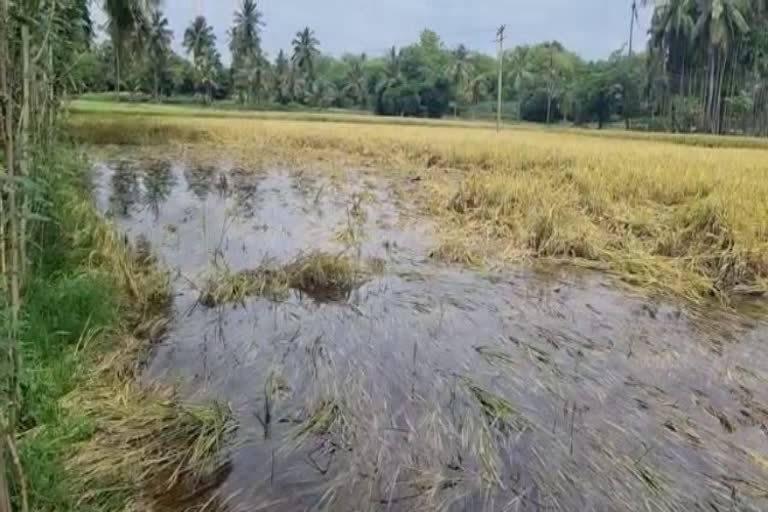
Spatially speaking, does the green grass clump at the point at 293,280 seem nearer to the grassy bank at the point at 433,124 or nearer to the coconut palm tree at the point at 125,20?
the coconut palm tree at the point at 125,20

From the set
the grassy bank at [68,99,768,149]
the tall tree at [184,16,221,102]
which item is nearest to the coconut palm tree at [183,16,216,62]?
the tall tree at [184,16,221,102]

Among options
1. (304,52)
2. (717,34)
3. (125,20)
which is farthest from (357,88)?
(125,20)

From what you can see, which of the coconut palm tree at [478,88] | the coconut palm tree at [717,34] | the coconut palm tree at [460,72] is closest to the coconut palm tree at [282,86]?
the coconut palm tree at [460,72]

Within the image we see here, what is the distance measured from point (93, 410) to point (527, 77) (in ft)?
206

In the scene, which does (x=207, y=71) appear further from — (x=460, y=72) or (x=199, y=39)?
(x=460, y=72)

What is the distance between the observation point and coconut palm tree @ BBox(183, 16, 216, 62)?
61.0m

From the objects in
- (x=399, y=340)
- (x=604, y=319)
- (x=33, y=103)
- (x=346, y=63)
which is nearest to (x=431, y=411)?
(x=399, y=340)

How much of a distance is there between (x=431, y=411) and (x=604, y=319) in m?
2.48

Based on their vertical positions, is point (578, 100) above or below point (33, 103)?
above

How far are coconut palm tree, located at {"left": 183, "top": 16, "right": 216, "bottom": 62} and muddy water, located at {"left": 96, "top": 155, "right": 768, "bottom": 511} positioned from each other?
59.5m

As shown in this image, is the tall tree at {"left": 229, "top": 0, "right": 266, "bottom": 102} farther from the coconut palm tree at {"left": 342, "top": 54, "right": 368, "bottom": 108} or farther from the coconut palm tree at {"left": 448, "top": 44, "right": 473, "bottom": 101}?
the coconut palm tree at {"left": 448, "top": 44, "right": 473, "bottom": 101}

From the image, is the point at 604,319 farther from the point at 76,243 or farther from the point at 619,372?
the point at 76,243

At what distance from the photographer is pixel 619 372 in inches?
166

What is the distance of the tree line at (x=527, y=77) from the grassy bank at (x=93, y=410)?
3110 centimetres
